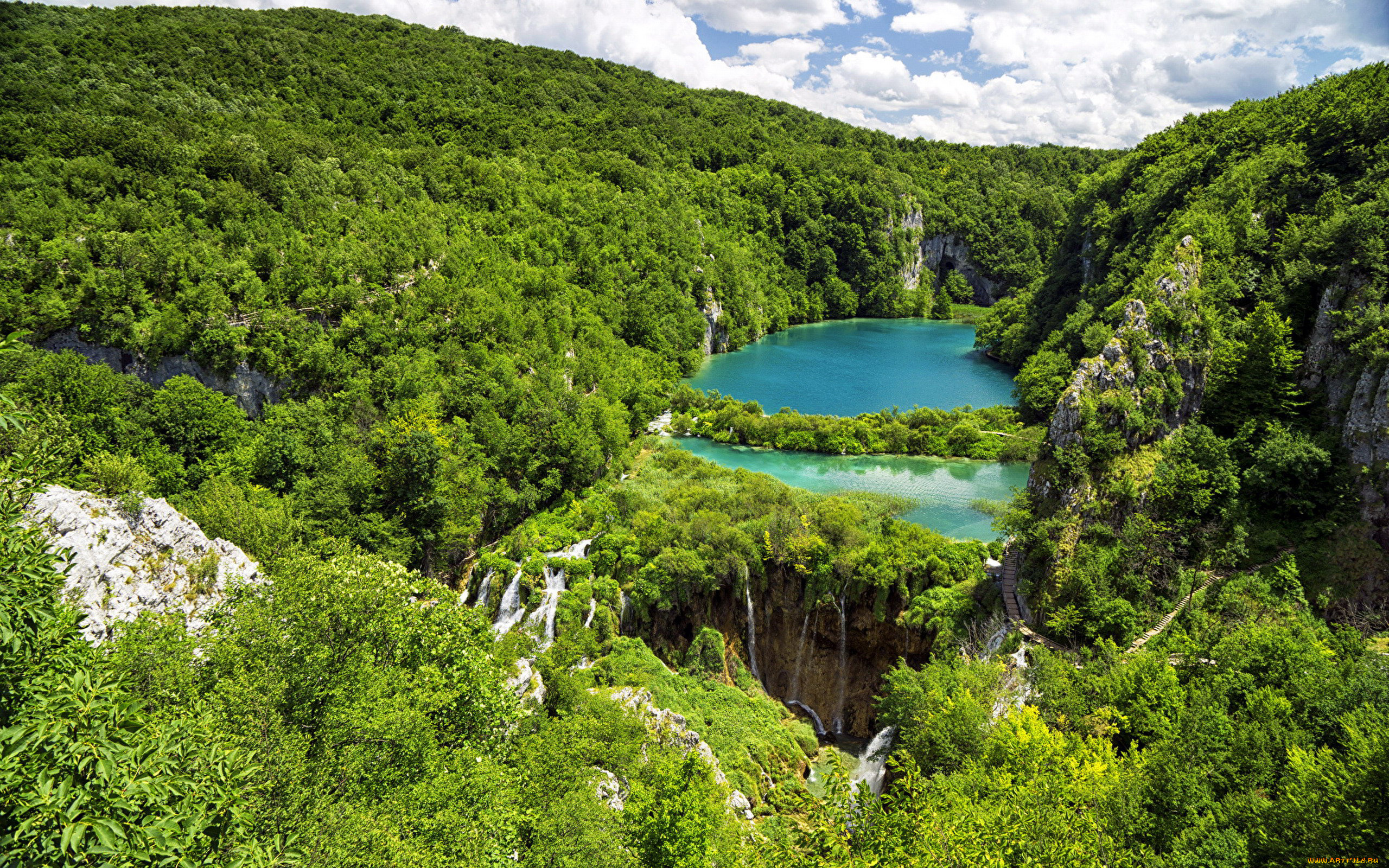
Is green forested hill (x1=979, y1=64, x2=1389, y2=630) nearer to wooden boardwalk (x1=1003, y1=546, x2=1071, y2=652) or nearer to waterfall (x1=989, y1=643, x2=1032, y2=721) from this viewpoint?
wooden boardwalk (x1=1003, y1=546, x2=1071, y2=652)

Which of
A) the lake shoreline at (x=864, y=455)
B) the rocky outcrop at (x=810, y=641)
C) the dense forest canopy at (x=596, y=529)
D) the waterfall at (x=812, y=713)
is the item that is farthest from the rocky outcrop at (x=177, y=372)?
the waterfall at (x=812, y=713)

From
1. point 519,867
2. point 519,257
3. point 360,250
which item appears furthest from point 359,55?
point 519,867

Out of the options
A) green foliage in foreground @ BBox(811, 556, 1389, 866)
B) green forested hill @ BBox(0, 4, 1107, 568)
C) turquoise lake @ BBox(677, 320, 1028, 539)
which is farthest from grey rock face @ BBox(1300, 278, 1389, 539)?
green forested hill @ BBox(0, 4, 1107, 568)

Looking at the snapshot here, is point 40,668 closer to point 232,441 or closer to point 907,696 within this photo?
point 907,696

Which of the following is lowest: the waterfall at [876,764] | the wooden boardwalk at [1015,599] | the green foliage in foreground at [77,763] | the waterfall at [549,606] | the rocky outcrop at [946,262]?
the waterfall at [876,764]

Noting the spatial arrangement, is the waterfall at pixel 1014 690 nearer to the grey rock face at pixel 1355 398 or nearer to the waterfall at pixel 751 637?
the waterfall at pixel 751 637

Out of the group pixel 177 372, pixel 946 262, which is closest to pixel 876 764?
pixel 177 372
